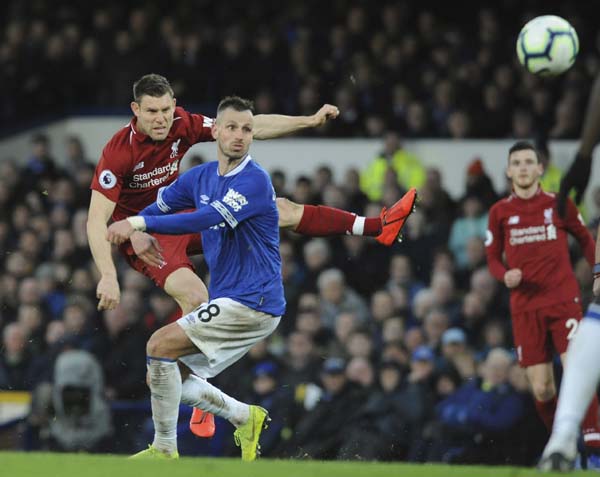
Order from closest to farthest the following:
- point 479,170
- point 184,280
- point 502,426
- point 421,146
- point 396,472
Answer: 1. point 396,472
2. point 184,280
3. point 502,426
4. point 479,170
5. point 421,146

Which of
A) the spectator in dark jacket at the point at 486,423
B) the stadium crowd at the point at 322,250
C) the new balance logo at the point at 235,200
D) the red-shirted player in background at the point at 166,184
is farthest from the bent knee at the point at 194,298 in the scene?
the spectator in dark jacket at the point at 486,423

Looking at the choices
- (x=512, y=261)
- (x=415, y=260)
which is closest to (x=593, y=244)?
(x=512, y=261)

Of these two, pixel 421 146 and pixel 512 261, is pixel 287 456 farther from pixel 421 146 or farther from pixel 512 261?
pixel 421 146

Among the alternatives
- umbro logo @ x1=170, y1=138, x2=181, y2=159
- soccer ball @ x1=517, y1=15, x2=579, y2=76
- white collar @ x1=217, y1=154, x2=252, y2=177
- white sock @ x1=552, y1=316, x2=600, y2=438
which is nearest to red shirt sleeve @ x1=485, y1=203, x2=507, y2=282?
soccer ball @ x1=517, y1=15, x2=579, y2=76

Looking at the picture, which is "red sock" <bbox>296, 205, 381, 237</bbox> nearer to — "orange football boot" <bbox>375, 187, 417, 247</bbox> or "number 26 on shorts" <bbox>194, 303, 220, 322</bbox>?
"orange football boot" <bbox>375, 187, 417, 247</bbox>

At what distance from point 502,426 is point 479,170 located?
146 inches

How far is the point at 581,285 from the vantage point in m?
12.7

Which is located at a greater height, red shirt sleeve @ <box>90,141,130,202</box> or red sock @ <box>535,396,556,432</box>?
red shirt sleeve @ <box>90,141,130,202</box>

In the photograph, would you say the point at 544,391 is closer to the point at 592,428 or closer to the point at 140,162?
the point at 592,428

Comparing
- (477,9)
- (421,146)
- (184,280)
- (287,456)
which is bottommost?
(287,456)

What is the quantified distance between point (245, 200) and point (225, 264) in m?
0.51

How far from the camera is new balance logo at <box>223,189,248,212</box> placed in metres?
8.33

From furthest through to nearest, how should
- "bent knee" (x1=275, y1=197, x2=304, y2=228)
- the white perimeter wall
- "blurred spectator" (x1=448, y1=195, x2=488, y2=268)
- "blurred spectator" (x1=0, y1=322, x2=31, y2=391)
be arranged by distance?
1. the white perimeter wall
2. "blurred spectator" (x1=0, y1=322, x2=31, y2=391)
3. "blurred spectator" (x1=448, y1=195, x2=488, y2=268)
4. "bent knee" (x1=275, y1=197, x2=304, y2=228)

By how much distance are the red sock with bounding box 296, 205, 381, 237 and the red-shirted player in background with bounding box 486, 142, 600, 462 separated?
1.25m
